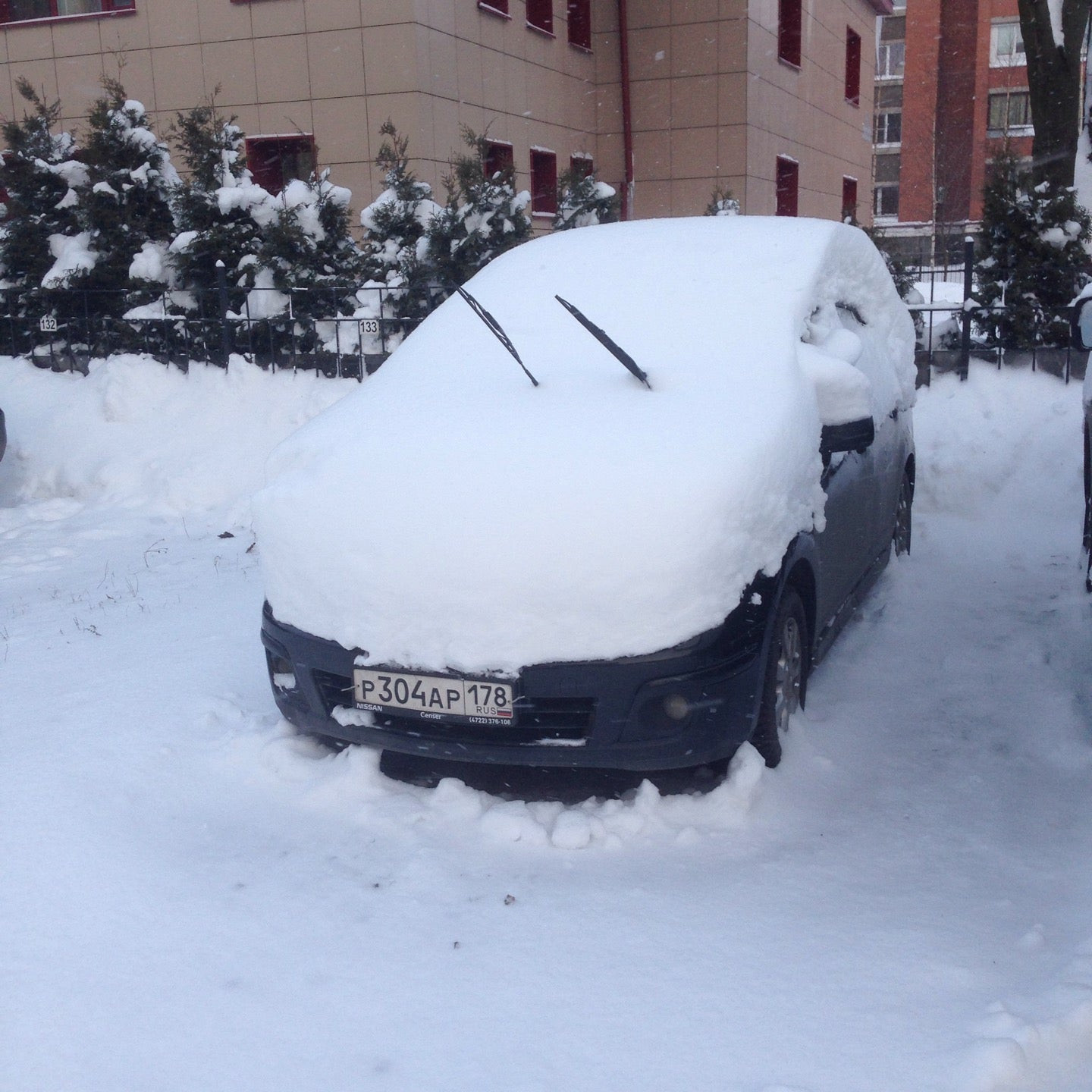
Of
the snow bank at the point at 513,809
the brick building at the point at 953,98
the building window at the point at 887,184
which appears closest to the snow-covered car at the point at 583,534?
the snow bank at the point at 513,809

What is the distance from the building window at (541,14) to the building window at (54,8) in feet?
18.4

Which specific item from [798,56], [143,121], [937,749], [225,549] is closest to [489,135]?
[143,121]

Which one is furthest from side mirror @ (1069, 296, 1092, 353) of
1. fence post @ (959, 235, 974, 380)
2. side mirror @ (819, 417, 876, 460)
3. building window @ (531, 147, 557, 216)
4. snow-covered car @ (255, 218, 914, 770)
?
building window @ (531, 147, 557, 216)

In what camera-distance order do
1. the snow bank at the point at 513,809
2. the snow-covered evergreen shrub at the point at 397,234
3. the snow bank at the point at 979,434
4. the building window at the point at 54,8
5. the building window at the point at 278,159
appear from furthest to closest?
the building window at the point at 54,8, the building window at the point at 278,159, the snow-covered evergreen shrub at the point at 397,234, the snow bank at the point at 979,434, the snow bank at the point at 513,809

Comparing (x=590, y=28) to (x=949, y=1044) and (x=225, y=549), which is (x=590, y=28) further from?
(x=949, y=1044)

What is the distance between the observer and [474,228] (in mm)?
9219

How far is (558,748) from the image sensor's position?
3.26 metres

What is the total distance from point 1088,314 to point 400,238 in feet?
20.7

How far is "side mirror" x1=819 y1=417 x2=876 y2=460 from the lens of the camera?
3.95m

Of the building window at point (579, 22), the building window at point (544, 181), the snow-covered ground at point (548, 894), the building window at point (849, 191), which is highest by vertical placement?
the building window at point (579, 22)

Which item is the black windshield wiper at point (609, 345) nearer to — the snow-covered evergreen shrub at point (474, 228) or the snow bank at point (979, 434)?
the snow bank at point (979, 434)

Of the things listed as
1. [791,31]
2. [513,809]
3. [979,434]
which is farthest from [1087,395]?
[791,31]

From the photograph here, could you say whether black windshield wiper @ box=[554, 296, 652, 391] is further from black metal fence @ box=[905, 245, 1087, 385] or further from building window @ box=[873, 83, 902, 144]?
building window @ box=[873, 83, 902, 144]

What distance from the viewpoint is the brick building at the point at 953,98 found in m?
42.1
